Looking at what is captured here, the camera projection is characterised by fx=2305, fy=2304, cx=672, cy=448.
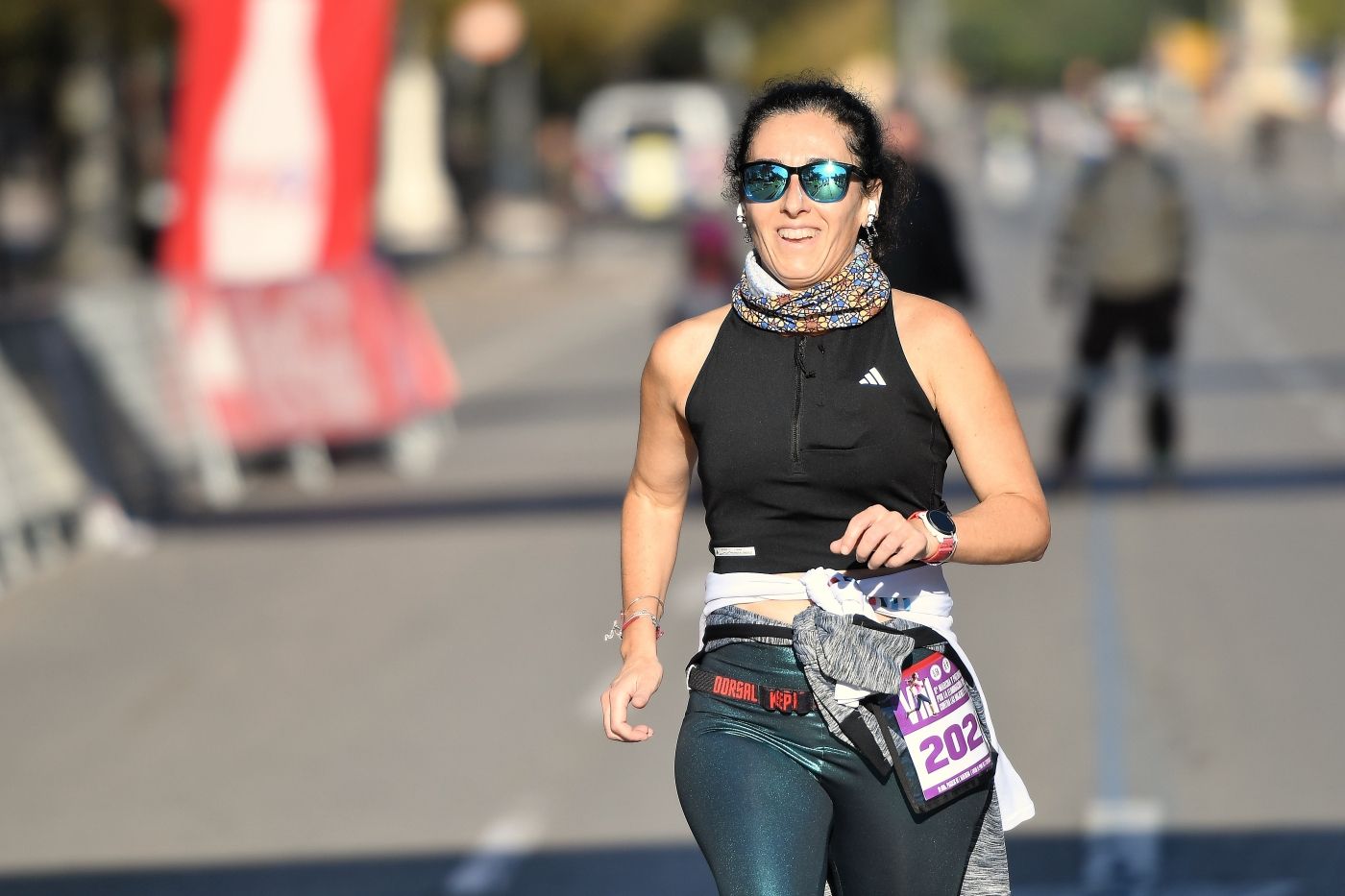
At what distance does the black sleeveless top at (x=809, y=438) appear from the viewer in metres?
3.55

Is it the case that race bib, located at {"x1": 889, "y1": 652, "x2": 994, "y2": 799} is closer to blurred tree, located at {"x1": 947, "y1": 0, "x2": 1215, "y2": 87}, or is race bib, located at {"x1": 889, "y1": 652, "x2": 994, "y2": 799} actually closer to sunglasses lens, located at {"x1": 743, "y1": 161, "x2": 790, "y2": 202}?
sunglasses lens, located at {"x1": 743, "y1": 161, "x2": 790, "y2": 202}

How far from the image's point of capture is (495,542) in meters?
A: 11.9

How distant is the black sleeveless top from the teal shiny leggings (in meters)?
0.20

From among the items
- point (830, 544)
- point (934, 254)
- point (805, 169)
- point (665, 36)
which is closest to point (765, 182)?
point (805, 169)

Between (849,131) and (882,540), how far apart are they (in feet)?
2.35

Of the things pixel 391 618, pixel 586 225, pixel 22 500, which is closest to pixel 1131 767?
pixel 391 618

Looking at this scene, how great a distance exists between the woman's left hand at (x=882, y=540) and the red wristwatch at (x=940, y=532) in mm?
30

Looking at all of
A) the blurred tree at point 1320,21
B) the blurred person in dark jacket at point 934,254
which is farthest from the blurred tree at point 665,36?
the blurred tree at point 1320,21

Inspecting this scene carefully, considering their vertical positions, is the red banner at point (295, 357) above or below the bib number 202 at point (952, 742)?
below

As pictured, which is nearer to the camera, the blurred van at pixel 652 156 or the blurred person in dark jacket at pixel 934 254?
the blurred person in dark jacket at pixel 934 254

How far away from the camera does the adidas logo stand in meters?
3.55

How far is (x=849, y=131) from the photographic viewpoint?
3658 mm

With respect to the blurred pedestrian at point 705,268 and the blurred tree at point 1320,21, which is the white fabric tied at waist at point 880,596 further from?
the blurred tree at point 1320,21

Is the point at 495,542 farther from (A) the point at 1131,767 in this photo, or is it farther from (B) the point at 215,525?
(A) the point at 1131,767
